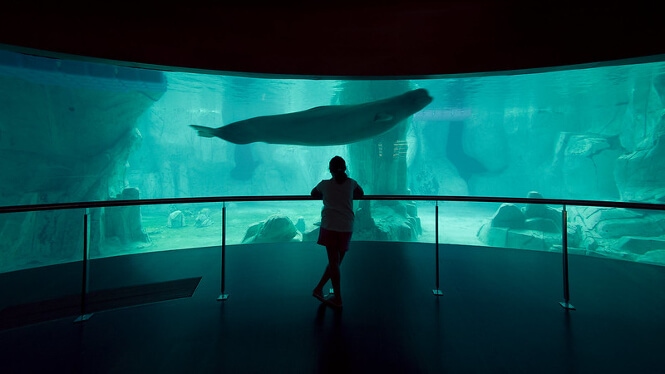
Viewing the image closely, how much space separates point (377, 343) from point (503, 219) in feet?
77.4

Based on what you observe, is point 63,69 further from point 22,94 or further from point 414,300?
point 414,300

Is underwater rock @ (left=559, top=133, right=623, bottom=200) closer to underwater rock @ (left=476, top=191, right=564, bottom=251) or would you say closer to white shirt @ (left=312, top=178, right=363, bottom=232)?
underwater rock @ (left=476, top=191, right=564, bottom=251)

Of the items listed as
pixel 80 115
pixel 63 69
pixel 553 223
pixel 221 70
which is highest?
pixel 63 69

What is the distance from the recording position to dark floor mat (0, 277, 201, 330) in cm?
282

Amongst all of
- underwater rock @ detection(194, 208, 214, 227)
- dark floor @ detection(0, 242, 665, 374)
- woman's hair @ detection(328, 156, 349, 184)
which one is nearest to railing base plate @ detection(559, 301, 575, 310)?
dark floor @ detection(0, 242, 665, 374)

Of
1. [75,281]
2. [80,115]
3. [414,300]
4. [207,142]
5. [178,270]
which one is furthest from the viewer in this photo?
[207,142]

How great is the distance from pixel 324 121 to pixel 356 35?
3.46 m

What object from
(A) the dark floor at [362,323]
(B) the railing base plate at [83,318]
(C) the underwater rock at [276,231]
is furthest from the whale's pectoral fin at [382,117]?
(C) the underwater rock at [276,231]

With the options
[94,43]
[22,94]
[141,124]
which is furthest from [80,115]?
[141,124]

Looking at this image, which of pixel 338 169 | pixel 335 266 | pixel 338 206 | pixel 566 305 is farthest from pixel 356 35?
pixel 566 305

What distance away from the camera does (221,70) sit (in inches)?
154

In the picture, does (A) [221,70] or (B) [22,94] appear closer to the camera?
(A) [221,70]

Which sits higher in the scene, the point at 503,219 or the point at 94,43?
the point at 94,43

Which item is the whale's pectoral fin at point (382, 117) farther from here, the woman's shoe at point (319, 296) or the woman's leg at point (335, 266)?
the woman's shoe at point (319, 296)
